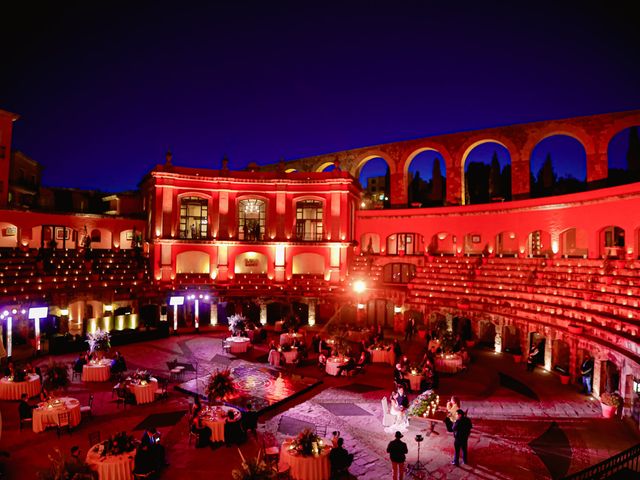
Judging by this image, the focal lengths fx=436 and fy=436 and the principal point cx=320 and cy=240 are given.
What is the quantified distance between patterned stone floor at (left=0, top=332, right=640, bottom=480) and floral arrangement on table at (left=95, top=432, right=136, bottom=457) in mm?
1180

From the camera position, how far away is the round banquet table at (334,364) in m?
19.6

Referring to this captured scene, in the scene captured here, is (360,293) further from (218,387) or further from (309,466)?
(309,466)

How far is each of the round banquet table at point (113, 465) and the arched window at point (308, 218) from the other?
27.4 m

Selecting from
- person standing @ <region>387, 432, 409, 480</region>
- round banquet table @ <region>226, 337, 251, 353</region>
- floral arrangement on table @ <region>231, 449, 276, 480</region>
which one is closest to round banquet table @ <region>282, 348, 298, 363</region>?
round banquet table @ <region>226, 337, 251, 353</region>

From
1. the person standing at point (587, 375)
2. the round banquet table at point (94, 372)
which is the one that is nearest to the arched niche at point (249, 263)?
the round banquet table at point (94, 372)

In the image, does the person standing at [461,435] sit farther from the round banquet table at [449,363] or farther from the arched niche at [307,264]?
the arched niche at [307,264]

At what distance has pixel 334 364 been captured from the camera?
1964cm

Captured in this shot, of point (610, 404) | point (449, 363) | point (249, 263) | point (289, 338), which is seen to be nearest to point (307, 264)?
point (249, 263)

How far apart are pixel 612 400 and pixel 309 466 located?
10332 millimetres

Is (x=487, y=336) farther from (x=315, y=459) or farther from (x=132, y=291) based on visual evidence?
(x=132, y=291)

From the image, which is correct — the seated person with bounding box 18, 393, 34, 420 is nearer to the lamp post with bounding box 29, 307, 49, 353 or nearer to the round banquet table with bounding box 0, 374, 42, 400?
the round banquet table with bounding box 0, 374, 42, 400

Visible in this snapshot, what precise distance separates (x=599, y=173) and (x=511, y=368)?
15925 mm

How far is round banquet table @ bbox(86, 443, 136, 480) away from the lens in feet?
33.9

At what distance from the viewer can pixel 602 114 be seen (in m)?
28.5
